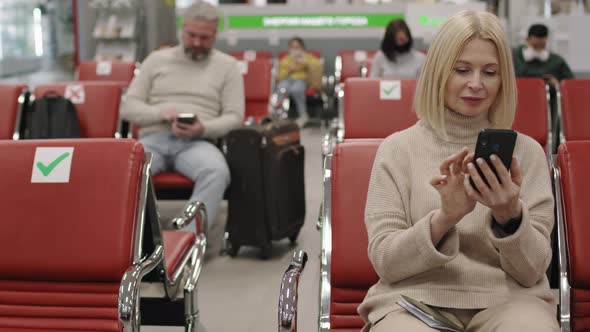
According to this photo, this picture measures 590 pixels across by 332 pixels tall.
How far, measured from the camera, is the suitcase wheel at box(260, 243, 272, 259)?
437 centimetres

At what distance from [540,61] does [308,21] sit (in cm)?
403

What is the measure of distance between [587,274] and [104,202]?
4.38 feet

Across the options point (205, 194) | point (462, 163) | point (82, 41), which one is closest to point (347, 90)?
point (205, 194)

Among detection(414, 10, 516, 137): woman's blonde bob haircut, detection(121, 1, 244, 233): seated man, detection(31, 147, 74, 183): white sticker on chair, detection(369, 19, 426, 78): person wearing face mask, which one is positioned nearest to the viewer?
detection(414, 10, 516, 137): woman's blonde bob haircut

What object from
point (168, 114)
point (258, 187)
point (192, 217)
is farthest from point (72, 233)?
point (168, 114)

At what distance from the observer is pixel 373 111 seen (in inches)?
161

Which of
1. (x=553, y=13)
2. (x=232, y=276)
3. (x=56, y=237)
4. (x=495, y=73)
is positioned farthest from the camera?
(x=553, y=13)

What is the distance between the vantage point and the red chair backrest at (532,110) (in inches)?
167

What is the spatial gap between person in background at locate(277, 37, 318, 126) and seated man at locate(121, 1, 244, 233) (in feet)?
15.1

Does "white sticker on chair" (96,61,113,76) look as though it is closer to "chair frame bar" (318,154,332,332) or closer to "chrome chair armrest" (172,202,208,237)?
"chrome chair armrest" (172,202,208,237)

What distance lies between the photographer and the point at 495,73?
6.02 ft

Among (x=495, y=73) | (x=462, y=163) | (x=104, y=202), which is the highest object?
(x=495, y=73)

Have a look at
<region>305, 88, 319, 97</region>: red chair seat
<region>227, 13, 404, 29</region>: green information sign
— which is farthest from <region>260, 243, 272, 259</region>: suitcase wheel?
<region>227, 13, 404, 29</region>: green information sign

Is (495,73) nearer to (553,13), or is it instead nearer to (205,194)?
(205,194)
